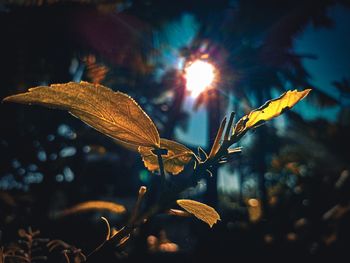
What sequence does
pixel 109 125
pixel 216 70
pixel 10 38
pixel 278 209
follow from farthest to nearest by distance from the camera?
pixel 216 70, pixel 278 209, pixel 10 38, pixel 109 125

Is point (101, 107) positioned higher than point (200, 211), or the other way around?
point (101, 107)

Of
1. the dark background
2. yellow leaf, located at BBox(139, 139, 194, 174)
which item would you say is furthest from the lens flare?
yellow leaf, located at BBox(139, 139, 194, 174)

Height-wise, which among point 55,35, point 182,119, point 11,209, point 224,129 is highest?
point 182,119

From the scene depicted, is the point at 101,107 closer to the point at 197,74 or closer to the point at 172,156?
the point at 172,156

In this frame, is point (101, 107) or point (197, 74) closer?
point (101, 107)

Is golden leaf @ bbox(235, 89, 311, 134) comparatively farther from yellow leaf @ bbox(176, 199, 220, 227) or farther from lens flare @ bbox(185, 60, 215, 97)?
lens flare @ bbox(185, 60, 215, 97)

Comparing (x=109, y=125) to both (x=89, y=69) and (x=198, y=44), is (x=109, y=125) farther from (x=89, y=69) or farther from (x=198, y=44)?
(x=198, y=44)

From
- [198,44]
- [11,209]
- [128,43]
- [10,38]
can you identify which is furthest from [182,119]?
[11,209]

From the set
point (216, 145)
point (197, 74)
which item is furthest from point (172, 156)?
point (197, 74)

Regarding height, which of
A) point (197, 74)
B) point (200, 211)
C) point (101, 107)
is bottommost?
point (200, 211)
